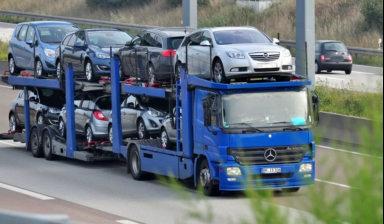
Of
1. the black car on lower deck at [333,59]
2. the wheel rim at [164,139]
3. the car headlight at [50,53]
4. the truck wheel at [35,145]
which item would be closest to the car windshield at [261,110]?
the wheel rim at [164,139]

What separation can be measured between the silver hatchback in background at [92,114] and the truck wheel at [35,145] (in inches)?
67.5

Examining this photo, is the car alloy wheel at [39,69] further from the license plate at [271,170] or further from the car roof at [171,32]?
the license plate at [271,170]

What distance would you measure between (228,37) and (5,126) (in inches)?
555

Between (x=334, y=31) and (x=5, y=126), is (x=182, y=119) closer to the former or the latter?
(x=5, y=126)

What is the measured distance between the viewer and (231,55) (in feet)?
50.4

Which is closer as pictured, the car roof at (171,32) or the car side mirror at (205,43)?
the car side mirror at (205,43)

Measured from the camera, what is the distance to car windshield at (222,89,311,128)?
14539mm

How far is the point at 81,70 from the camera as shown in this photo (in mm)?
20672

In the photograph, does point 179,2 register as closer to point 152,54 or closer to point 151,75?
point 152,54

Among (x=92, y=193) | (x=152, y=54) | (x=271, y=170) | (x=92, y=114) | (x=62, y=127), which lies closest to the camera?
(x=271, y=170)

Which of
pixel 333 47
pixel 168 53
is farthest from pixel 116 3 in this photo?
pixel 168 53

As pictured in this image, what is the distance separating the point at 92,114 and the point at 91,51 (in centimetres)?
153

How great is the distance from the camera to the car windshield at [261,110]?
47.7ft

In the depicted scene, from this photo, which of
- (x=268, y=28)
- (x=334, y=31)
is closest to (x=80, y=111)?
Answer: (x=334, y=31)
